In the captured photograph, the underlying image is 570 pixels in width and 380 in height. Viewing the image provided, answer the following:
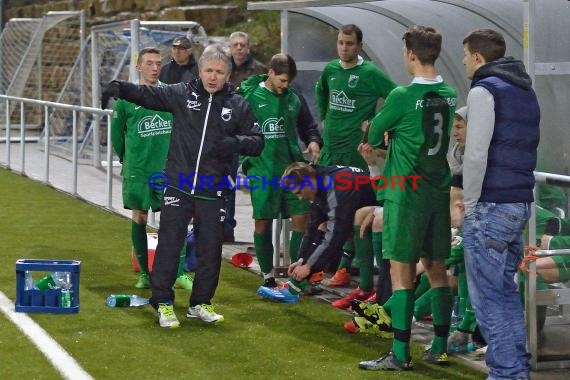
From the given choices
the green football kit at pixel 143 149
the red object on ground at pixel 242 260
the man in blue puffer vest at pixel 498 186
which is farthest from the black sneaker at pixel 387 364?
the red object on ground at pixel 242 260

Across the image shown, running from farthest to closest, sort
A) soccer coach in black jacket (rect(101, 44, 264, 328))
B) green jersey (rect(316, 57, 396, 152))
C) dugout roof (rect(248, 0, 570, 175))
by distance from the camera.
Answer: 1. dugout roof (rect(248, 0, 570, 175))
2. green jersey (rect(316, 57, 396, 152))
3. soccer coach in black jacket (rect(101, 44, 264, 328))

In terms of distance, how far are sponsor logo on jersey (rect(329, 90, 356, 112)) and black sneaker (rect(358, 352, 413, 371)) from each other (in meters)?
3.08

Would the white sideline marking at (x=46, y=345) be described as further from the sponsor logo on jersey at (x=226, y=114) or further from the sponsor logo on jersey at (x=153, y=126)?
the sponsor logo on jersey at (x=226, y=114)

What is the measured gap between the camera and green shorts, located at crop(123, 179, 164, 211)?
30.7ft

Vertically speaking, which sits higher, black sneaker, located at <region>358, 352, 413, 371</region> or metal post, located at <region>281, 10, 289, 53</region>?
metal post, located at <region>281, 10, 289, 53</region>

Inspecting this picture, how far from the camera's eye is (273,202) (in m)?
9.80

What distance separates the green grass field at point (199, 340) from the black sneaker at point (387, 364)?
56 millimetres

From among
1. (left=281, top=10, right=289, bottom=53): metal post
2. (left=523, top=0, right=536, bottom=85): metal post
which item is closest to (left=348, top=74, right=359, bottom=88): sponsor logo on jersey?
(left=281, top=10, right=289, bottom=53): metal post

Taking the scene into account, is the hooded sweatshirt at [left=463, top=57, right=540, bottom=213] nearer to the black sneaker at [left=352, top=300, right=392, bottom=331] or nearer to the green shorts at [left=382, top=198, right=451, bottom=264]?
the green shorts at [left=382, top=198, right=451, bottom=264]

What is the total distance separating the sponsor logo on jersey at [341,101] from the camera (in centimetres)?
978

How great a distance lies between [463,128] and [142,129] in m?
2.67

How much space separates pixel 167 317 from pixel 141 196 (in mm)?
1430

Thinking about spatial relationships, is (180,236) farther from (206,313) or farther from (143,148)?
(143,148)

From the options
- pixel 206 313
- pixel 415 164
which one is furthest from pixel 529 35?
pixel 206 313
